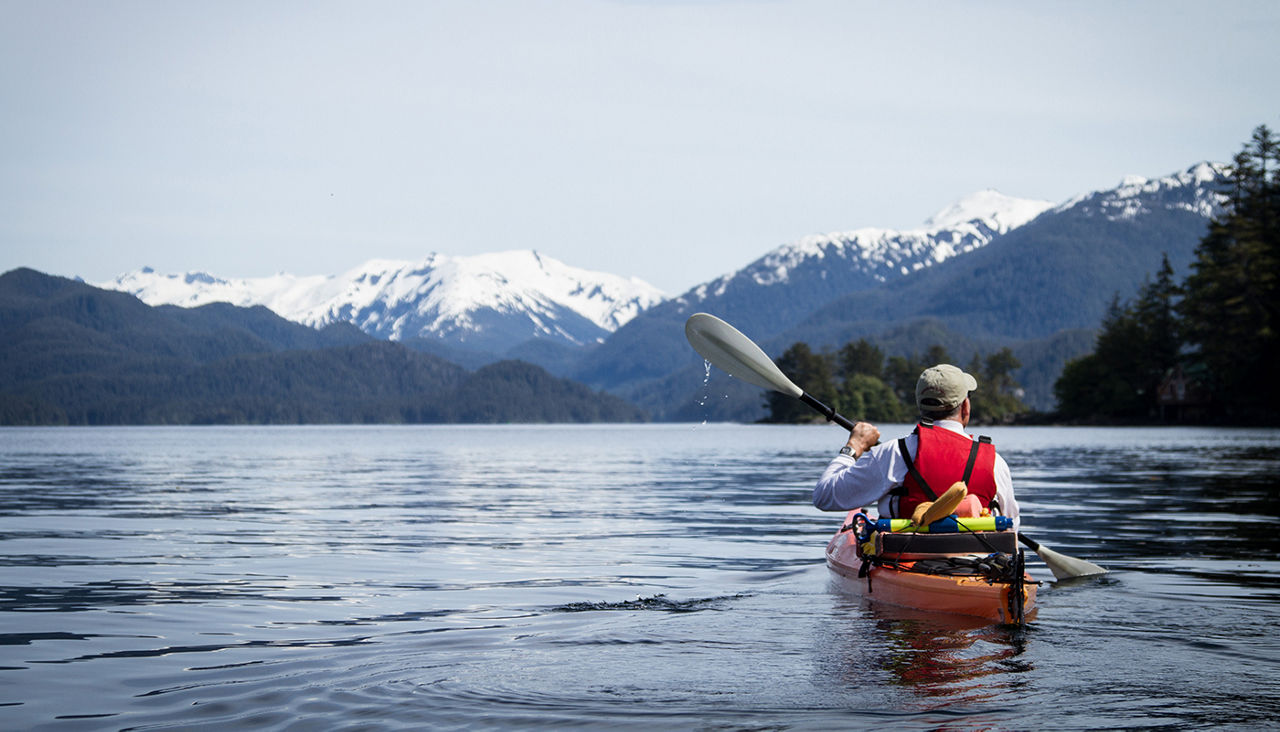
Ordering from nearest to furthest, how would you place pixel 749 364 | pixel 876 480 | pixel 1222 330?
pixel 876 480
pixel 749 364
pixel 1222 330

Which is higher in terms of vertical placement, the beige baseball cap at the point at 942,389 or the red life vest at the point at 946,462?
the beige baseball cap at the point at 942,389

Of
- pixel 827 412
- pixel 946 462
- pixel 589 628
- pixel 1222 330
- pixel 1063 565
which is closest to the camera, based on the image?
pixel 946 462

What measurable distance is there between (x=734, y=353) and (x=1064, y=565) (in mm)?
4643

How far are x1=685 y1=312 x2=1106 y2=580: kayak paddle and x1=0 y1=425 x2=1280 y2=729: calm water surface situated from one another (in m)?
0.23

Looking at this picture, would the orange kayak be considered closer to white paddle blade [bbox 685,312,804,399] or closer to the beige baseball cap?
the beige baseball cap

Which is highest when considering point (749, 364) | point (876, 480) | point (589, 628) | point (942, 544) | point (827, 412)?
point (749, 364)

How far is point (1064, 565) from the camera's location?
45.6 feet

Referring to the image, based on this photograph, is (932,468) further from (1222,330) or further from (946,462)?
(1222,330)

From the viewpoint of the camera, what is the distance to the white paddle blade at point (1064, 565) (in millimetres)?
13706

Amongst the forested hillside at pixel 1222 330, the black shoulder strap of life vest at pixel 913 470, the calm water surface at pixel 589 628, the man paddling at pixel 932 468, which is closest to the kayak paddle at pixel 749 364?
the calm water surface at pixel 589 628

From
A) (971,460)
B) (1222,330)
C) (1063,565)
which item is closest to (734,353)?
(1063,565)

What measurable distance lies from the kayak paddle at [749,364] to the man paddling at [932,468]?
8.94 feet

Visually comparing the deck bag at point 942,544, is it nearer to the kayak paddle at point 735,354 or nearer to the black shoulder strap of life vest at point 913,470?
the black shoulder strap of life vest at point 913,470

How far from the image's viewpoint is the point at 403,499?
1200 inches
